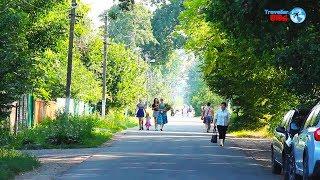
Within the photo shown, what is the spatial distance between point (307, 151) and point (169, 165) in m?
6.96

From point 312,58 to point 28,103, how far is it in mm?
16809

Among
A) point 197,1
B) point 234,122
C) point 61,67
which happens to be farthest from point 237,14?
point 61,67

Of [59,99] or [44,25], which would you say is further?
[59,99]

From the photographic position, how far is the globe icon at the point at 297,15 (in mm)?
19156

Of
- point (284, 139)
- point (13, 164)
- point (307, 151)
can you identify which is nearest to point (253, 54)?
point (284, 139)

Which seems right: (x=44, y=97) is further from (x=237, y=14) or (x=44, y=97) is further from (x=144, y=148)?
(x=237, y=14)

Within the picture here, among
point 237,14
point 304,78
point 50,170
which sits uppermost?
point 237,14

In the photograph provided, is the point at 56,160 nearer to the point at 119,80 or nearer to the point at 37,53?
the point at 37,53

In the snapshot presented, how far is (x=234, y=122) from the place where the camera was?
41469 mm

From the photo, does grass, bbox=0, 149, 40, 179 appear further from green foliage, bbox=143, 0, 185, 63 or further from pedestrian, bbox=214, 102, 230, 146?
green foliage, bbox=143, 0, 185, 63

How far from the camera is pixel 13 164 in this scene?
1636 centimetres

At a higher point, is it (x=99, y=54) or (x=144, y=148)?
(x=99, y=54)

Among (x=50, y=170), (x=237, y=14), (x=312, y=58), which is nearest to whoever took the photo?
(x=50, y=170)

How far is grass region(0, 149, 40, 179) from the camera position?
1516cm
